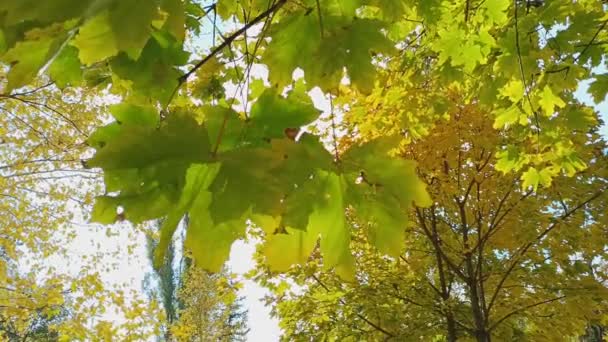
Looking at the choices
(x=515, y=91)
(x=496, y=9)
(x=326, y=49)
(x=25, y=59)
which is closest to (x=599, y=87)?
(x=515, y=91)

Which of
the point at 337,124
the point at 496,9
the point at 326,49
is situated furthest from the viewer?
the point at 337,124

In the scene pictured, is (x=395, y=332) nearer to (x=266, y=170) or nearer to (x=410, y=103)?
(x=410, y=103)

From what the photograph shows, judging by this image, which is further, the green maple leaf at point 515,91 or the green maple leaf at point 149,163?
the green maple leaf at point 515,91

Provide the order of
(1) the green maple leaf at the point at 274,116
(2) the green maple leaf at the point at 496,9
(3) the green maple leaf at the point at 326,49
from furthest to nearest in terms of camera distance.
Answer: (2) the green maple leaf at the point at 496,9
(3) the green maple leaf at the point at 326,49
(1) the green maple leaf at the point at 274,116

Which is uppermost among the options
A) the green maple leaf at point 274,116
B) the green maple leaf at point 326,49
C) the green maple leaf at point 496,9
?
the green maple leaf at point 496,9

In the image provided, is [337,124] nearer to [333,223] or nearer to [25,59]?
[333,223]

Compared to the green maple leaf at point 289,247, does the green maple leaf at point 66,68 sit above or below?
above

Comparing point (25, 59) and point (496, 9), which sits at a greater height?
point (496, 9)

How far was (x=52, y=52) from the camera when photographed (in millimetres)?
588

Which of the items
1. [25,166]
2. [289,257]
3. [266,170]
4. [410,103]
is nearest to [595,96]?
[410,103]

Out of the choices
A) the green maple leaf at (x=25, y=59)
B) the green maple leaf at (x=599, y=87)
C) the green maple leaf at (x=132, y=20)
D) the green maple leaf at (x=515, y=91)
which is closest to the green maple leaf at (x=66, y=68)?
the green maple leaf at (x=25, y=59)

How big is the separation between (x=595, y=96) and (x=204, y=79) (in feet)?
6.04

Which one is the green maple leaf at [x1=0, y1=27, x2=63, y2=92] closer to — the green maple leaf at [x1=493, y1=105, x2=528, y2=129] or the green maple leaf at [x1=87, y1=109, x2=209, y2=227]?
the green maple leaf at [x1=87, y1=109, x2=209, y2=227]

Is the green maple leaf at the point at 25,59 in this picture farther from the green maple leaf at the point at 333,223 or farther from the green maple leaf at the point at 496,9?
the green maple leaf at the point at 496,9
